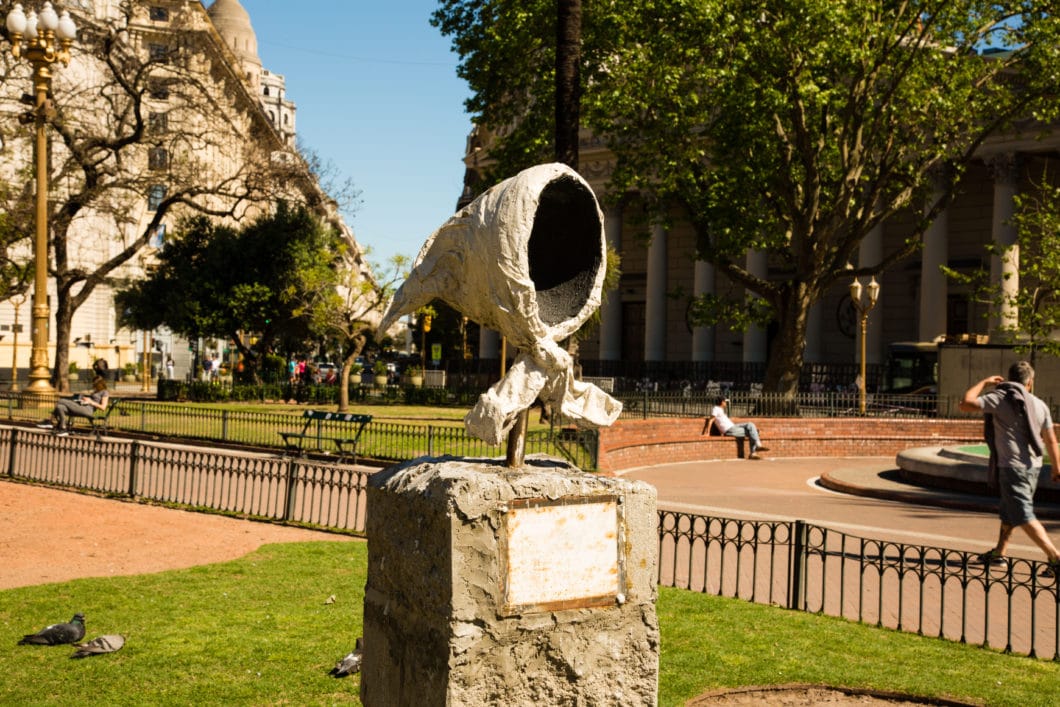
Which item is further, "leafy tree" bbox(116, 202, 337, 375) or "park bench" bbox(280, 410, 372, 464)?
"leafy tree" bbox(116, 202, 337, 375)

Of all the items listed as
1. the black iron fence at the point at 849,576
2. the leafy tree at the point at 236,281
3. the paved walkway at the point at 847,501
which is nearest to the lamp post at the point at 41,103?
the black iron fence at the point at 849,576

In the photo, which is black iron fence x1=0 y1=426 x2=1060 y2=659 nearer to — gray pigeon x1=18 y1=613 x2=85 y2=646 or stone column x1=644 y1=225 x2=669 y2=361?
gray pigeon x1=18 y1=613 x2=85 y2=646

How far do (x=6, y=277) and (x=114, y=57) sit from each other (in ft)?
30.1

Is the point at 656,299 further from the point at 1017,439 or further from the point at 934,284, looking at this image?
the point at 1017,439

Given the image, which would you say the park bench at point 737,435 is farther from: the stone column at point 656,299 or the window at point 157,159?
the stone column at point 656,299

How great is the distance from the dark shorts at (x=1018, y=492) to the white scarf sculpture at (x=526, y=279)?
18.4 feet

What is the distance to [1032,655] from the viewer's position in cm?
750

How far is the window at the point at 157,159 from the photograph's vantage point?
3262 cm

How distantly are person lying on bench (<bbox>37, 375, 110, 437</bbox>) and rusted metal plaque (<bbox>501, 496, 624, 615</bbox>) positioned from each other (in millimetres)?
18314

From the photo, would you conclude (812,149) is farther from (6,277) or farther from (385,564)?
(6,277)

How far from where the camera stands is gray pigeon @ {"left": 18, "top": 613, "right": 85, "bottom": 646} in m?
7.21

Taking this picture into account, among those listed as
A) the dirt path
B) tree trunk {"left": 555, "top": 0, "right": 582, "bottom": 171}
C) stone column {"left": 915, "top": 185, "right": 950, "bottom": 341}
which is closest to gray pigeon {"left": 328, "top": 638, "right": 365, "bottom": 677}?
the dirt path

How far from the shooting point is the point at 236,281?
39375 millimetres

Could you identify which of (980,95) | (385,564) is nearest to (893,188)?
(980,95)
